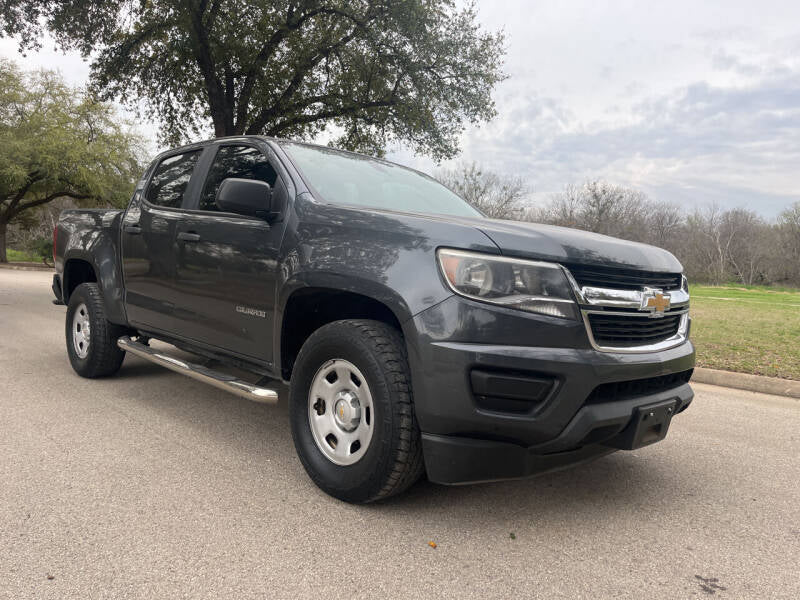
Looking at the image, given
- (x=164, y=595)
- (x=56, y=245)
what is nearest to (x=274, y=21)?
(x=56, y=245)

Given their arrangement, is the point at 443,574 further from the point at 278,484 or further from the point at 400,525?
the point at 278,484

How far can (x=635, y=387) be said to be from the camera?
2688 millimetres

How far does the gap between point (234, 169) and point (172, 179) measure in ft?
2.86

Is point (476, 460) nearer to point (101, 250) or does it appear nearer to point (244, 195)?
point (244, 195)

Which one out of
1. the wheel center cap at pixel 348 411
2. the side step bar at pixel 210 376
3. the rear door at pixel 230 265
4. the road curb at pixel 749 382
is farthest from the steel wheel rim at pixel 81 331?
the road curb at pixel 749 382

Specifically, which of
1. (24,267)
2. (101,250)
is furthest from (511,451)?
(24,267)

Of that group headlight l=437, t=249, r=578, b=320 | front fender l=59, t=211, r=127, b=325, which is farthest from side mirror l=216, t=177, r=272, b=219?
front fender l=59, t=211, r=127, b=325

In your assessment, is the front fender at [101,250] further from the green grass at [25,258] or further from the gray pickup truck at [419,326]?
the green grass at [25,258]

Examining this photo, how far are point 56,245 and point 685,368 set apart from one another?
18.0 feet

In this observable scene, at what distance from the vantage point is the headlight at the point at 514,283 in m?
2.41

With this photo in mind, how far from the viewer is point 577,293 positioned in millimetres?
2465

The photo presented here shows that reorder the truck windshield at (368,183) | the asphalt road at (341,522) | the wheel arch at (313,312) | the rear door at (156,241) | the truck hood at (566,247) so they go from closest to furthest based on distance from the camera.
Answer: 1. the asphalt road at (341,522)
2. the truck hood at (566,247)
3. the wheel arch at (313,312)
4. the truck windshield at (368,183)
5. the rear door at (156,241)

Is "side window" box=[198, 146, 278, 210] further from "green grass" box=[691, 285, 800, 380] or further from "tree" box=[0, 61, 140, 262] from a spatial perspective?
"tree" box=[0, 61, 140, 262]

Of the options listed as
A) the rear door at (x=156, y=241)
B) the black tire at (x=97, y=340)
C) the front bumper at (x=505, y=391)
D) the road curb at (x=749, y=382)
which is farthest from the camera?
the road curb at (x=749, y=382)
